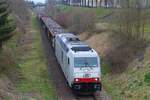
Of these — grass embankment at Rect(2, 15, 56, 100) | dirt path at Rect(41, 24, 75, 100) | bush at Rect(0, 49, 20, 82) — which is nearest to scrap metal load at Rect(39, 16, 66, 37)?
dirt path at Rect(41, 24, 75, 100)

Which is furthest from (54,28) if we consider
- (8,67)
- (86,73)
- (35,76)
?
(86,73)

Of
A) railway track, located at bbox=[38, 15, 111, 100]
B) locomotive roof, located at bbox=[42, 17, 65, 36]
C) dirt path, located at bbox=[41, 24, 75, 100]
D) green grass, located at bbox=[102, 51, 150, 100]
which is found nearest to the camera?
green grass, located at bbox=[102, 51, 150, 100]

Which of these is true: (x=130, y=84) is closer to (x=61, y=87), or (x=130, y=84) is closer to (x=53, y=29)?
(x=61, y=87)

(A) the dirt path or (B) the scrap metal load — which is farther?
(B) the scrap metal load

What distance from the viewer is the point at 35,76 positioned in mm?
32469

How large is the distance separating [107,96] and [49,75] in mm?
7582

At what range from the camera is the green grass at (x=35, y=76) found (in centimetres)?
2707

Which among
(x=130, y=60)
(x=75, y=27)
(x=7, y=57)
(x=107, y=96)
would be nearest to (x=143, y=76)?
(x=107, y=96)

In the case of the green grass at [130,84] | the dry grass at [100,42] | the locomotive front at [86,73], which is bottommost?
the dry grass at [100,42]

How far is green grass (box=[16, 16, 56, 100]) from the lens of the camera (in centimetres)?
2707

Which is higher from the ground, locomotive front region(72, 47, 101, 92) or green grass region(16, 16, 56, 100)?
locomotive front region(72, 47, 101, 92)

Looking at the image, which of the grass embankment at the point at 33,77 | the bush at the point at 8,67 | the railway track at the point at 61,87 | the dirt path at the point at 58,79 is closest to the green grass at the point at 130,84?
the railway track at the point at 61,87

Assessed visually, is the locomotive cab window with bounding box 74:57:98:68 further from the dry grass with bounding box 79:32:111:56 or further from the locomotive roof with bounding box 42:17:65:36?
the locomotive roof with bounding box 42:17:65:36

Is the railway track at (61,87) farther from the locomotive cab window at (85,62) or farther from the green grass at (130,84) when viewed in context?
the locomotive cab window at (85,62)
